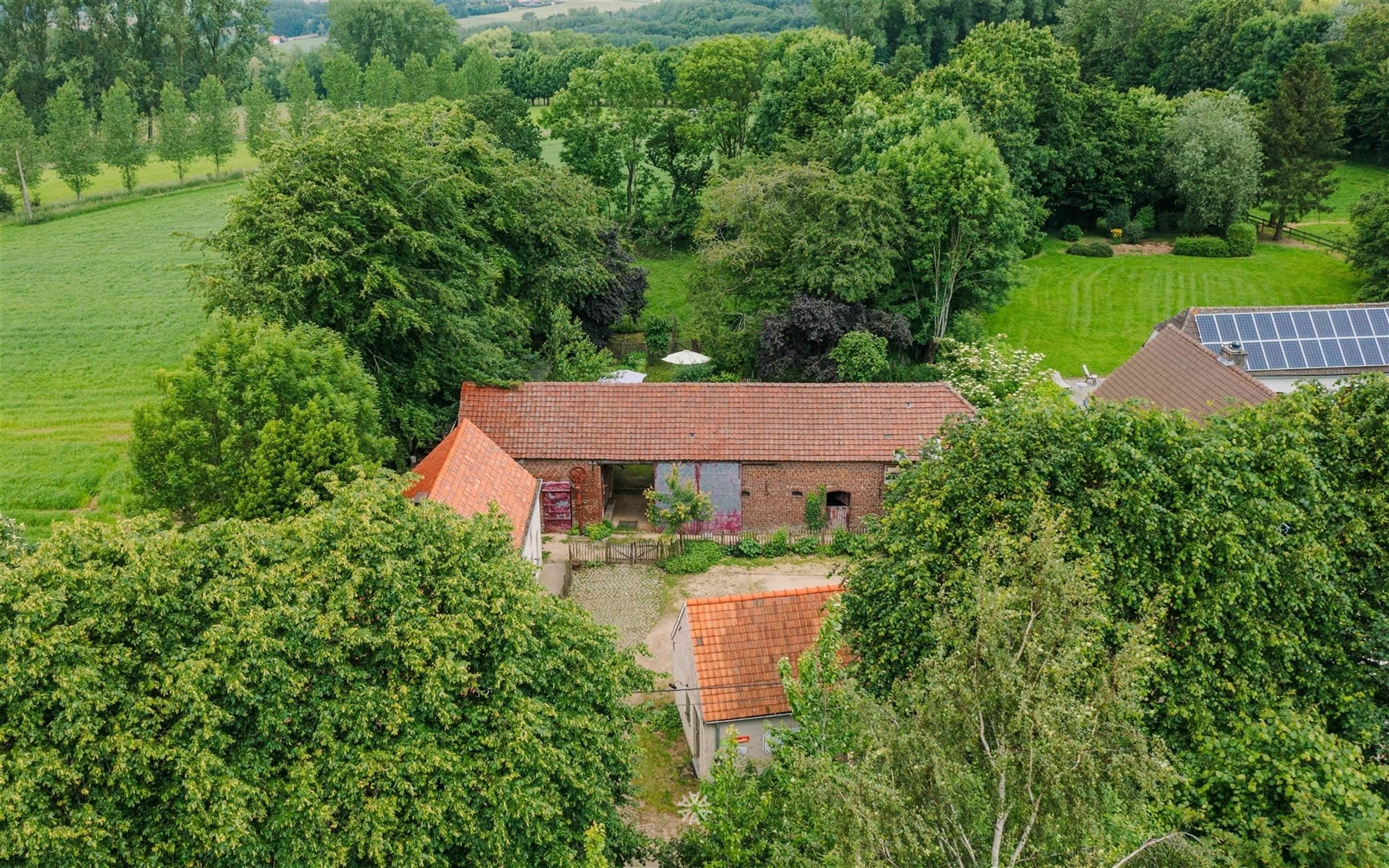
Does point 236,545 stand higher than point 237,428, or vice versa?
point 236,545

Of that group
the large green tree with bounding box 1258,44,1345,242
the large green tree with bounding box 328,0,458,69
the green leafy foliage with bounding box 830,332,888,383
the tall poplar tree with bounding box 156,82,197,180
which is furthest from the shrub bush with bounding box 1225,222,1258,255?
the large green tree with bounding box 328,0,458,69

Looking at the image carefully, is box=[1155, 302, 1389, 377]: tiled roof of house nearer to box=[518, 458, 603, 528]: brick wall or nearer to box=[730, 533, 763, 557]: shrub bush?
box=[730, 533, 763, 557]: shrub bush

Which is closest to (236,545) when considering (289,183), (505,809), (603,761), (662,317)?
(505,809)

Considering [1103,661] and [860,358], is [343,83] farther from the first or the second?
[1103,661]

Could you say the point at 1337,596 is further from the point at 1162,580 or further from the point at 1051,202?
the point at 1051,202

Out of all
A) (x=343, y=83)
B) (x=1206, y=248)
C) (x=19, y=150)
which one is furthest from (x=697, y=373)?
(x=343, y=83)

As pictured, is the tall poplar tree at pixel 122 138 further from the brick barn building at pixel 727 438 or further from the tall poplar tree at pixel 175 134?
the brick barn building at pixel 727 438

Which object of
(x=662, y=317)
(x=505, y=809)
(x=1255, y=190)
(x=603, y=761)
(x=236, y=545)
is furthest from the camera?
(x=1255, y=190)
